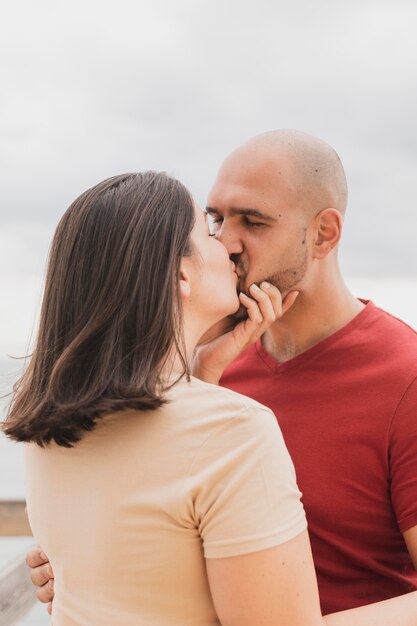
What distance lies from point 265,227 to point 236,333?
281mm

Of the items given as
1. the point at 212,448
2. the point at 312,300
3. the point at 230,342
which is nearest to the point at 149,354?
the point at 212,448

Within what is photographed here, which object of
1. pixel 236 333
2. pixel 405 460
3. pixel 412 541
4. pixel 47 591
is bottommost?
pixel 47 591

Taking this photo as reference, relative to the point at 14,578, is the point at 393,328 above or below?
above

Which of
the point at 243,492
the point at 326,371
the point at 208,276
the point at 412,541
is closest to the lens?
the point at 243,492

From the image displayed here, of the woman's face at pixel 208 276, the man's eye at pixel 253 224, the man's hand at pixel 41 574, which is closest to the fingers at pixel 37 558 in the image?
the man's hand at pixel 41 574

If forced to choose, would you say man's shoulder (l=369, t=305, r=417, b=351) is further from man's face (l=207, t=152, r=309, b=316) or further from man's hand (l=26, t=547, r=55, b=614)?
man's hand (l=26, t=547, r=55, b=614)

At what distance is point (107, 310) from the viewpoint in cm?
92

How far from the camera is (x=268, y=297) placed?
149 centimetres

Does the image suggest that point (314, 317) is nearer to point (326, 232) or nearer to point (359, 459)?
point (326, 232)

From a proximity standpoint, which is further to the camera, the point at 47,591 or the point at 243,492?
the point at 47,591

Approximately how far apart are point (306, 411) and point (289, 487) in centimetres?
65

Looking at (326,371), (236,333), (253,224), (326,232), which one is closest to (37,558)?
(236,333)

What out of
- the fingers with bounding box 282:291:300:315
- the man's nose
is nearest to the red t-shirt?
the fingers with bounding box 282:291:300:315

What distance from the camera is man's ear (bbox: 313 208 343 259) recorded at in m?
1.63
